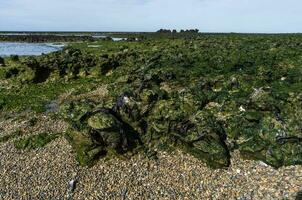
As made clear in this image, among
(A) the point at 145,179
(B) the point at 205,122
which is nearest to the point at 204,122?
(B) the point at 205,122

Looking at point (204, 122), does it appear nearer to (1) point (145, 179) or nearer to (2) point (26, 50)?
(1) point (145, 179)

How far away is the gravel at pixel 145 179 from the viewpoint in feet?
66.7

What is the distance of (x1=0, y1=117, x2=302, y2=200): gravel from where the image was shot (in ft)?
66.7

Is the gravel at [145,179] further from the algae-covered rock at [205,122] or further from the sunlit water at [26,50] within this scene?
the sunlit water at [26,50]

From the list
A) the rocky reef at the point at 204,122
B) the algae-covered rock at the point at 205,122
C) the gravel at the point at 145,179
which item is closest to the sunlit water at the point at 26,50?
the rocky reef at the point at 204,122

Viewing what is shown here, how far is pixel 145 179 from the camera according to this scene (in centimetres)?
2214

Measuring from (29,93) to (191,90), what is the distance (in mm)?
21395

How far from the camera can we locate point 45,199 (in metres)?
21.0

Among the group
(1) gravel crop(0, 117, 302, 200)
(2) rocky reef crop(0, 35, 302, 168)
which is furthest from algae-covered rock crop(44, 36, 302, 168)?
(1) gravel crop(0, 117, 302, 200)

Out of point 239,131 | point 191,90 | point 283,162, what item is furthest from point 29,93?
point 283,162

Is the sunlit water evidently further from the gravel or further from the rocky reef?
the gravel

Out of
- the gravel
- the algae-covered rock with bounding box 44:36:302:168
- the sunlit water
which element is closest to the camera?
the gravel

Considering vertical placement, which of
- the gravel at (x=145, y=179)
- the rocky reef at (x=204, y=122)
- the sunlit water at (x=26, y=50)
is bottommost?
the sunlit water at (x=26, y=50)

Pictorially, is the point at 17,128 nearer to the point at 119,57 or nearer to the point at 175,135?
the point at 175,135
